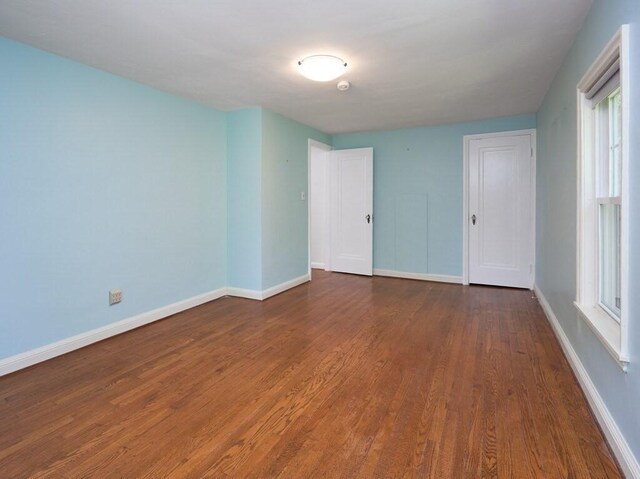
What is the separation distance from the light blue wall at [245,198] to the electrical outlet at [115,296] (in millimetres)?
1487

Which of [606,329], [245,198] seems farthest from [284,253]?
[606,329]

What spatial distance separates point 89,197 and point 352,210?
3.77m

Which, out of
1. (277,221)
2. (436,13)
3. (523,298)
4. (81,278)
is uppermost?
(436,13)

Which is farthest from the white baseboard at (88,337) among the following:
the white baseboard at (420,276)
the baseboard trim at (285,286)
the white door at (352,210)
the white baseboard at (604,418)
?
the white baseboard at (604,418)

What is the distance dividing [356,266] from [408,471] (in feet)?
14.3

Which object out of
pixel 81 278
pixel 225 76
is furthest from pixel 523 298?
pixel 81 278

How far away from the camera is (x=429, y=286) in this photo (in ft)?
16.7

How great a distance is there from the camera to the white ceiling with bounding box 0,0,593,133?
213 cm

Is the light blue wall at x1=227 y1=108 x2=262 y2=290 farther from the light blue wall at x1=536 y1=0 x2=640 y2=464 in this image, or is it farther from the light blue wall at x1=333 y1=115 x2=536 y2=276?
the light blue wall at x1=536 y1=0 x2=640 y2=464

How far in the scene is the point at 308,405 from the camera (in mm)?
2078

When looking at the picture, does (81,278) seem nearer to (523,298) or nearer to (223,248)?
(223,248)

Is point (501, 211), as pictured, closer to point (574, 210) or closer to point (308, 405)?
point (574, 210)

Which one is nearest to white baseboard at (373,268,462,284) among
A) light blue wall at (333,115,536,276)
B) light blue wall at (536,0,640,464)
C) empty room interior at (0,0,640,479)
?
light blue wall at (333,115,536,276)

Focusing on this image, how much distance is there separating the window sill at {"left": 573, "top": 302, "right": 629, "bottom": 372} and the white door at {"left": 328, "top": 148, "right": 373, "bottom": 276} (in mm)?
3581
